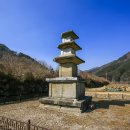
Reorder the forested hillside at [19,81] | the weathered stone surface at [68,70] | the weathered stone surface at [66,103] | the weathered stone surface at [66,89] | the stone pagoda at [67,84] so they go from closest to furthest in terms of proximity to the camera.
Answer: the weathered stone surface at [66,103]
the stone pagoda at [67,84]
the weathered stone surface at [66,89]
the weathered stone surface at [68,70]
the forested hillside at [19,81]

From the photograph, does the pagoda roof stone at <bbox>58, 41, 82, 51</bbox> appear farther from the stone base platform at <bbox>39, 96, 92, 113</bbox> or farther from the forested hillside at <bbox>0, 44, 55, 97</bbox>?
the forested hillside at <bbox>0, 44, 55, 97</bbox>

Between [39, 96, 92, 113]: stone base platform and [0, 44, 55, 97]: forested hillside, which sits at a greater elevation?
[0, 44, 55, 97]: forested hillside

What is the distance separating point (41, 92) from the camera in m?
21.1

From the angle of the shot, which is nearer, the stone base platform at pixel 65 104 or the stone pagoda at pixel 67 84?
the stone base platform at pixel 65 104

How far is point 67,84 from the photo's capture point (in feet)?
41.8

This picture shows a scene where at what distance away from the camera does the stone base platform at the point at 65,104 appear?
11.4 metres

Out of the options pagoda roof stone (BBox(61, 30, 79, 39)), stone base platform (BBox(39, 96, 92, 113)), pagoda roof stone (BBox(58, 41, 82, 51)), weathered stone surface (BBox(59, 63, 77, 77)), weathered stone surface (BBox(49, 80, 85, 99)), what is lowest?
stone base platform (BBox(39, 96, 92, 113))

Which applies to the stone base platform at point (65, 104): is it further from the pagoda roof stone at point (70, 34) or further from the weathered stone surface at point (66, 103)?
the pagoda roof stone at point (70, 34)

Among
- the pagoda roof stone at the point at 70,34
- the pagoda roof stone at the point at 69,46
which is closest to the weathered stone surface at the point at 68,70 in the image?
the pagoda roof stone at the point at 69,46

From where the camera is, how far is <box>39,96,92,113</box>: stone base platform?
451 inches

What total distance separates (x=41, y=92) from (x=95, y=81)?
18743 mm

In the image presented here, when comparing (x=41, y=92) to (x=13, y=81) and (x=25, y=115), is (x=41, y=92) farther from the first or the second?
(x=25, y=115)

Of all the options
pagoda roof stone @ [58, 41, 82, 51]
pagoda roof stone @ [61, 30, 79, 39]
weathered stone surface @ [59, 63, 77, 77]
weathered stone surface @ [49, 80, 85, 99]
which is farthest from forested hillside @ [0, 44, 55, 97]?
pagoda roof stone @ [61, 30, 79, 39]

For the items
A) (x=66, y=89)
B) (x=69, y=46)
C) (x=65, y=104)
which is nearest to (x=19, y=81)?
(x=66, y=89)
